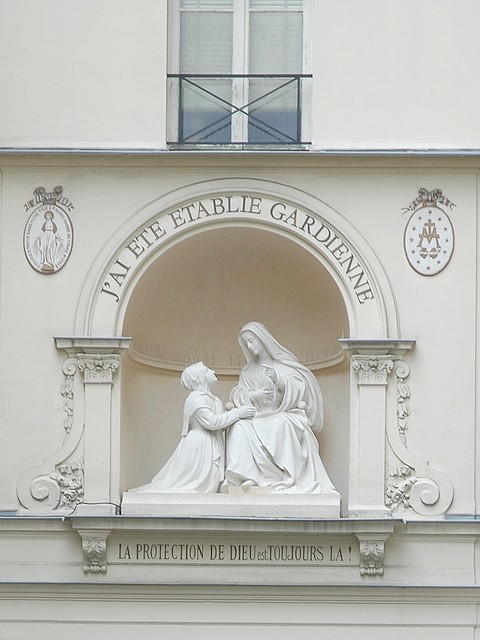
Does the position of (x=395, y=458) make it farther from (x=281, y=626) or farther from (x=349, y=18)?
(x=349, y=18)

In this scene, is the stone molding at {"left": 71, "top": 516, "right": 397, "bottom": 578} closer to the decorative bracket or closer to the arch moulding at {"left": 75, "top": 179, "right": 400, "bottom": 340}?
the decorative bracket

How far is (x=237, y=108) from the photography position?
60.3ft

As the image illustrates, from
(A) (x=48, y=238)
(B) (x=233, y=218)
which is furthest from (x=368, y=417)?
(A) (x=48, y=238)

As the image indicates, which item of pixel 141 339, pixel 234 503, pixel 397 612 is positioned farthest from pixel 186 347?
pixel 397 612

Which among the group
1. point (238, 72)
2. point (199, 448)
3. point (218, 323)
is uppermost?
point (238, 72)

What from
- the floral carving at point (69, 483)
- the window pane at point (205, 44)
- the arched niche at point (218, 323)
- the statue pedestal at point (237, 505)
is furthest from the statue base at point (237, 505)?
the window pane at point (205, 44)

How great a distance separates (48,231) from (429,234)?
3016 millimetres

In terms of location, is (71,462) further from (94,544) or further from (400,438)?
(400,438)

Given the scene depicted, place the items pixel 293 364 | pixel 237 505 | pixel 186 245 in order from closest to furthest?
pixel 237 505 → pixel 186 245 → pixel 293 364

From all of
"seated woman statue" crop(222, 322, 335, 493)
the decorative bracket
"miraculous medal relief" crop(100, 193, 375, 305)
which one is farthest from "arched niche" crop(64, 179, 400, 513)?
the decorative bracket

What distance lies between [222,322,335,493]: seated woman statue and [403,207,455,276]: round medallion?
4.29 ft

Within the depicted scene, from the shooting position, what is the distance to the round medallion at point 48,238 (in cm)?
1802

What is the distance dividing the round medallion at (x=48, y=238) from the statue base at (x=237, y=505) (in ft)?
6.38

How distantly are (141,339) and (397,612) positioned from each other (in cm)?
307
